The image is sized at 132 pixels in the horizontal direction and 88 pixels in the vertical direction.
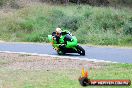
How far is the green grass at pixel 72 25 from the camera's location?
27031mm

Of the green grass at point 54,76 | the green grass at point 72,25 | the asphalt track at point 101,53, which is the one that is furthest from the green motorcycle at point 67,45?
the green grass at point 72,25

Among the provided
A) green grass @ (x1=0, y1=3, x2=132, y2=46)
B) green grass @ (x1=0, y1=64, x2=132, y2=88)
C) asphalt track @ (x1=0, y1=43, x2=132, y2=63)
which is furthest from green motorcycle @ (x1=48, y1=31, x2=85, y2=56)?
green grass @ (x1=0, y1=3, x2=132, y2=46)

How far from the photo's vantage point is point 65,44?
19203mm

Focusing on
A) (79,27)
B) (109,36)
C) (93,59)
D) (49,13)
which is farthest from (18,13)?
(93,59)

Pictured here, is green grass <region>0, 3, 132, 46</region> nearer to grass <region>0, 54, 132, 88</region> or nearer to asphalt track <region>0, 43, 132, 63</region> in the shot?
asphalt track <region>0, 43, 132, 63</region>

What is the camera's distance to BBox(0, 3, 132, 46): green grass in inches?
1064

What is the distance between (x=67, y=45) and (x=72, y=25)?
1258 cm

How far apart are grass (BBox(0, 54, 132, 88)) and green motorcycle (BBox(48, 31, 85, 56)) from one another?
2160 mm

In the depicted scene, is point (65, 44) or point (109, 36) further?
point (109, 36)

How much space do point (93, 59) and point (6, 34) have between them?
47.2 feet

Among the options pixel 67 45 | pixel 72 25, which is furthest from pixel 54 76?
pixel 72 25

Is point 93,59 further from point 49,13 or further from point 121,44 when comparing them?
point 49,13

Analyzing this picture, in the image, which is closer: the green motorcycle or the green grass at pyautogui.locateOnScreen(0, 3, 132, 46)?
the green motorcycle

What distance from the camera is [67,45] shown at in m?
19.1
